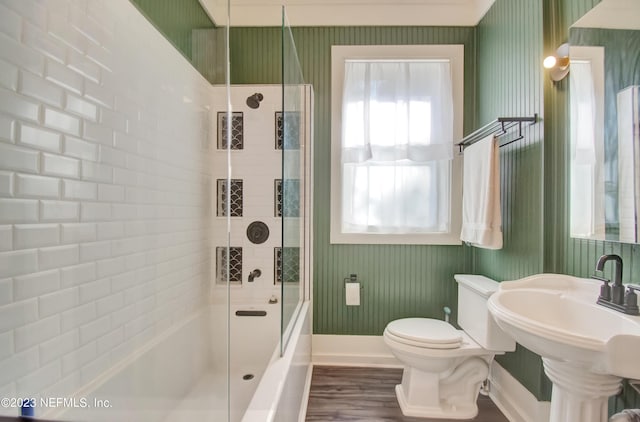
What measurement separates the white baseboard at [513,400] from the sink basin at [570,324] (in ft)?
2.23

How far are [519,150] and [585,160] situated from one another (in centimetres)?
43

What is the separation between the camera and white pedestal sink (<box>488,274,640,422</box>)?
783 millimetres

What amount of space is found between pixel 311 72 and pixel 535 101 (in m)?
1.48

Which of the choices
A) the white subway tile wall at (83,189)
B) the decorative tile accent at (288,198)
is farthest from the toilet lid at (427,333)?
the white subway tile wall at (83,189)

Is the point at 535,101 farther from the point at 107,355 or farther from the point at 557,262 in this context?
the point at 107,355

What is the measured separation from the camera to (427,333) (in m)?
1.67

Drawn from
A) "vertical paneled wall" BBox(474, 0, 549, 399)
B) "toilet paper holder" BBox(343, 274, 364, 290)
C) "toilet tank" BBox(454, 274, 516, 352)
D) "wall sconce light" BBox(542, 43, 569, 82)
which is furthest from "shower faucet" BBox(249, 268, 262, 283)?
"wall sconce light" BBox(542, 43, 569, 82)

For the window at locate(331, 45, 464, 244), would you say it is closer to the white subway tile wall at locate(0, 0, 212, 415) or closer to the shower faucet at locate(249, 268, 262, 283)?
the shower faucet at locate(249, 268, 262, 283)

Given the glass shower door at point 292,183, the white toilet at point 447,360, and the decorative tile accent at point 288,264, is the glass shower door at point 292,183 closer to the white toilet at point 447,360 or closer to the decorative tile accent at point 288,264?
the decorative tile accent at point 288,264

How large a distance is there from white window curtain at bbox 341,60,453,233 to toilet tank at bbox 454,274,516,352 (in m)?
0.46

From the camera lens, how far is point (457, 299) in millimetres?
2162

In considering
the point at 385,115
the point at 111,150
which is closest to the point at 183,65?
the point at 111,150

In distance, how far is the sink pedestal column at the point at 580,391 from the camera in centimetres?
95

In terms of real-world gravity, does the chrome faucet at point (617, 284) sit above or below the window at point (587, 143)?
below
